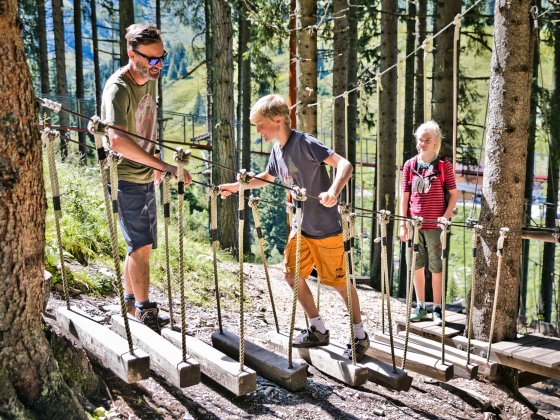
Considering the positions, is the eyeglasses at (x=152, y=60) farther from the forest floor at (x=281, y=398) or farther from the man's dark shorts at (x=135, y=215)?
the forest floor at (x=281, y=398)

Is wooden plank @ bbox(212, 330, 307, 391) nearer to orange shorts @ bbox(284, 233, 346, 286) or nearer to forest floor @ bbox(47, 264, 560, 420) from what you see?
forest floor @ bbox(47, 264, 560, 420)

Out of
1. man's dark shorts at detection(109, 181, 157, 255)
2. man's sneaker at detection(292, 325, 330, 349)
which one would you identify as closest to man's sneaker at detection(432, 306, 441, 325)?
man's sneaker at detection(292, 325, 330, 349)

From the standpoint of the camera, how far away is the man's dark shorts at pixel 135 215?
3.27m

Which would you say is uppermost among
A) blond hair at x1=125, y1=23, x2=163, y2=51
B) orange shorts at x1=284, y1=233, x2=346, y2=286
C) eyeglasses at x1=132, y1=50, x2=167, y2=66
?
blond hair at x1=125, y1=23, x2=163, y2=51

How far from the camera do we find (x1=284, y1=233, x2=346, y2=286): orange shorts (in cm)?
342

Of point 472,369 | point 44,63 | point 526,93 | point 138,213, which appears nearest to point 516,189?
point 526,93

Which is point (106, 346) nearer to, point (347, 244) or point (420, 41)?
point (347, 244)

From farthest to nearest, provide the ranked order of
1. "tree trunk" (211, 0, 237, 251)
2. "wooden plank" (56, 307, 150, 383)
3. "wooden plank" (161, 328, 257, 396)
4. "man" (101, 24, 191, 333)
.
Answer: "tree trunk" (211, 0, 237, 251) → "man" (101, 24, 191, 333) → "wooden plank" (161, 328, 257, 396) → "wooden plank" (56, 307, 150, 383)

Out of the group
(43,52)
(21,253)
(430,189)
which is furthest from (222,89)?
(43,52)

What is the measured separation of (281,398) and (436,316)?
77.2 inches

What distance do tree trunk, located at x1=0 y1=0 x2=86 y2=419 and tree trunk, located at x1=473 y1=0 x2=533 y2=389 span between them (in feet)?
10.3

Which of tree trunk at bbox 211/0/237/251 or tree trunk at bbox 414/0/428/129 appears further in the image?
tree trunk at bbox 414/0/428/129

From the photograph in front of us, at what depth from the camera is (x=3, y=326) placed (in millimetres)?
2225

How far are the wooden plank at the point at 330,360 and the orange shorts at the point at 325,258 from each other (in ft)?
1.34
